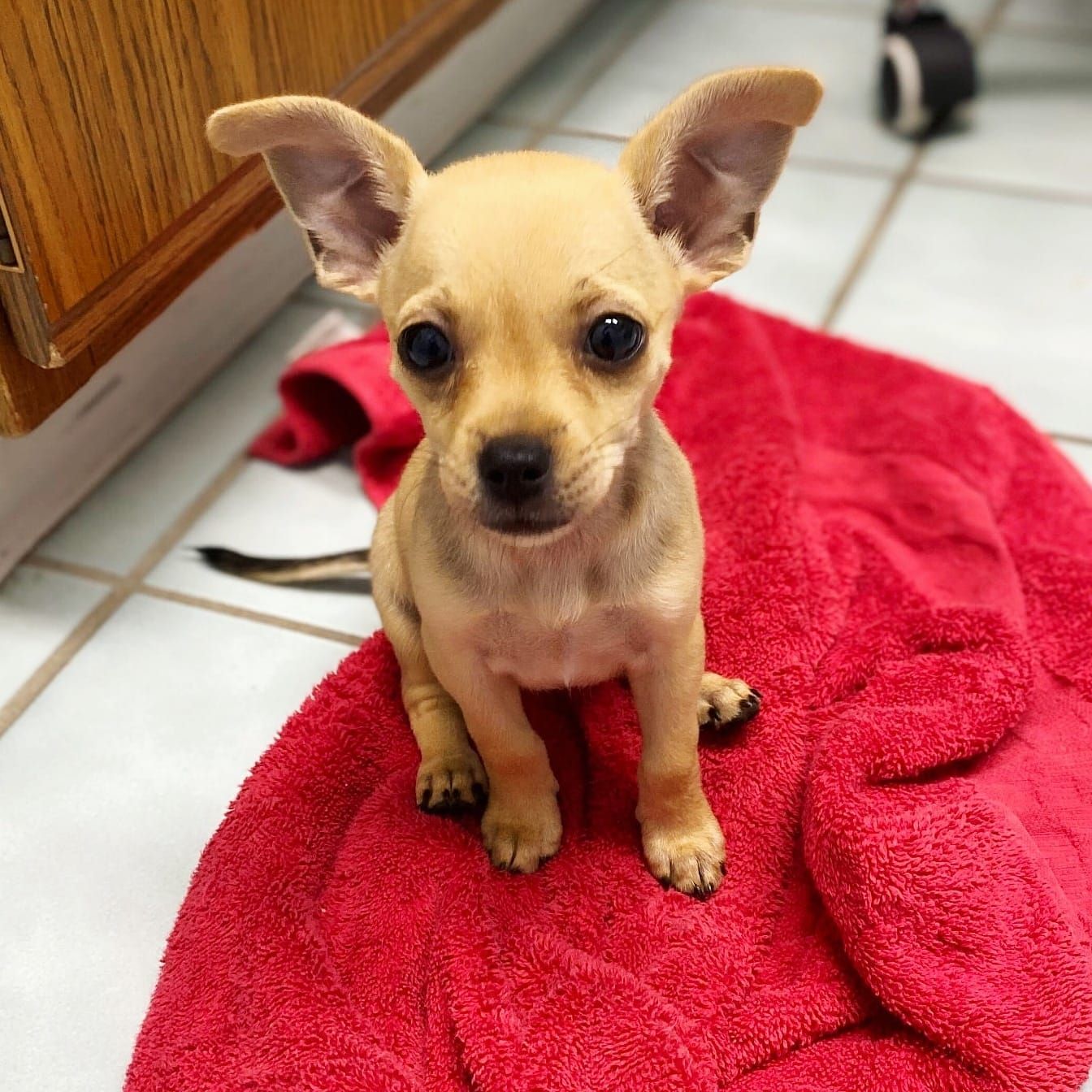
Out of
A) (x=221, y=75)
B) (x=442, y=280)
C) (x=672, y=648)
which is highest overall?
(x=442, y=280)

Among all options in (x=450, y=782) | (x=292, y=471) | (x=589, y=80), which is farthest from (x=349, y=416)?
(x=589, y=80)

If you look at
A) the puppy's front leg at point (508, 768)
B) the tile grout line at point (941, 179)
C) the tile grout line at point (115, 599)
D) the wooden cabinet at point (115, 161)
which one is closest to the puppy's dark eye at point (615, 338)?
the puppy's front leg at point (508, 768)

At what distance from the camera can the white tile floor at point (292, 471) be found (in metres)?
1.59

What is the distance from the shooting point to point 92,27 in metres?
1.58

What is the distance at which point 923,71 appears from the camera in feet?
9.11

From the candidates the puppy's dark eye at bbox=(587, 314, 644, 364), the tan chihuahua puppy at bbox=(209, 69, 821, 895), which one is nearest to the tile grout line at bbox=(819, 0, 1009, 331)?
the tan chihuahua puppy at bbox=(209, 69, 821, 895)

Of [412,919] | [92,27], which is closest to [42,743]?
[412,919]

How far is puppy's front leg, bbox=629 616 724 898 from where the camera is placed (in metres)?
1.38

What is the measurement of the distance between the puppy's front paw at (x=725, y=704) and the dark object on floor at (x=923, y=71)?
5.68 feet

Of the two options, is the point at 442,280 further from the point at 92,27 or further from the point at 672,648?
the point at 92,27

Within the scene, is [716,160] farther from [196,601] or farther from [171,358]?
[171,358]

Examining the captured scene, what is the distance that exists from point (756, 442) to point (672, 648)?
0.72 metres

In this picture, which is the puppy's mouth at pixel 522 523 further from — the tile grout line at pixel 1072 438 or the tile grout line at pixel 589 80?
the tile grout line at pixel 589 80

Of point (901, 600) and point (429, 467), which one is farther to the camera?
point (901, 600)
